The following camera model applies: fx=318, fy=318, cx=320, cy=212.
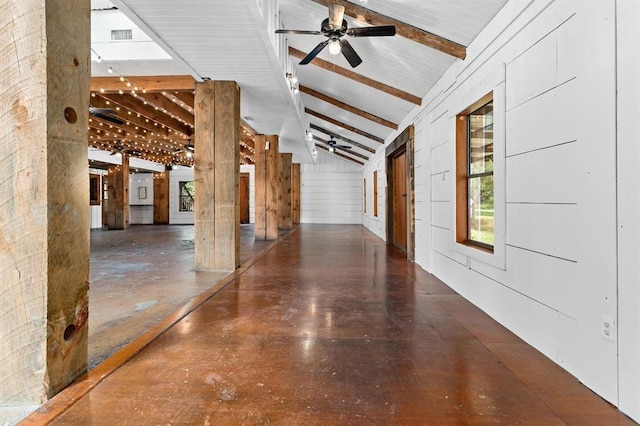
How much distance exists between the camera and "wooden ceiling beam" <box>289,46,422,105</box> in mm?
4711

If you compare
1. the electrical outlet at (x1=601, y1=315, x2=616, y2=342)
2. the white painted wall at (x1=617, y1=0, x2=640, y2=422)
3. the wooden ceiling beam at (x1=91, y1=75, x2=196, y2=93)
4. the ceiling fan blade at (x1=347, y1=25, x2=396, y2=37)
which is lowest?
the electrical outlet at (x1=601, y1=315, x2=616, y2=342)

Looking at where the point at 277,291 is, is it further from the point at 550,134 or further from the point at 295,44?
the point at 295,44

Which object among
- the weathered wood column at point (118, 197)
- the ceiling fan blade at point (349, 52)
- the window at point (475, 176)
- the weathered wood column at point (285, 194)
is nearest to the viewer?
the window at point (475, 176)

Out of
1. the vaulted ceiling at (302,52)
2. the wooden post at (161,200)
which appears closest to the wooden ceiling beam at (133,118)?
the vaulted ceiling at (302,52)

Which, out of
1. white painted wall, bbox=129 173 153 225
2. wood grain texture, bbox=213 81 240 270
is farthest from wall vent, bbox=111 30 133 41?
white painted wall, bbox=129 173 153 225

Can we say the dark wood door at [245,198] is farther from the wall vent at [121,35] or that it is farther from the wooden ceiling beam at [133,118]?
the wall vent at [121,35]

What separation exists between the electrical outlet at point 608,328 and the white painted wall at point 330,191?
39.1ft

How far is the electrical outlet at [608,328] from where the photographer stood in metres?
1.55

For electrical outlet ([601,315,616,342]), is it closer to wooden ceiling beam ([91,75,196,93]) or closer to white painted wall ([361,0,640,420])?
white painted wall ([361,0,640,420])

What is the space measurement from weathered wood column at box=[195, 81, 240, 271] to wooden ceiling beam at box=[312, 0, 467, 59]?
1.78 metres

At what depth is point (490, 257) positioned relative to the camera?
2732 mm

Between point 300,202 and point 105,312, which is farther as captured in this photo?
point 300,202

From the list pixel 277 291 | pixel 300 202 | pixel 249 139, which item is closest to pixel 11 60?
pixel 277 291

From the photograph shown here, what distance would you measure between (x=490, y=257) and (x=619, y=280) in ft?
4.00
